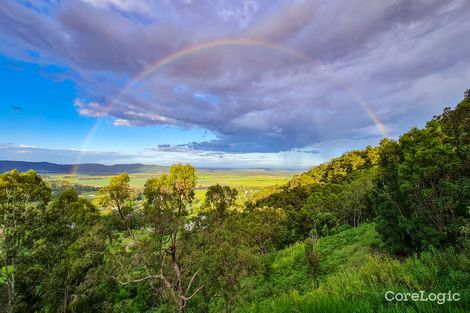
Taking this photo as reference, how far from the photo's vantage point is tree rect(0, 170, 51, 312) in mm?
18266

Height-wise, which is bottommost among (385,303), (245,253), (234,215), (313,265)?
(313,265)

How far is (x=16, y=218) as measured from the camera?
730 inches

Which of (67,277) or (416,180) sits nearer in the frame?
(416,180)

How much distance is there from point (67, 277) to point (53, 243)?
12.7ft

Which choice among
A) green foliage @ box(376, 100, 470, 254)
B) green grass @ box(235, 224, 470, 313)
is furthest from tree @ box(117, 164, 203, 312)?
green foliage @ box(376, 100, 470, 254)

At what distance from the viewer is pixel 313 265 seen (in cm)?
2384

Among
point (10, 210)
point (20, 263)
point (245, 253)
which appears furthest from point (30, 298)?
point (245, 253)

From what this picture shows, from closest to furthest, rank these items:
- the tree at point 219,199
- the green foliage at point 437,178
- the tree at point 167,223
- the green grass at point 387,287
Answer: the green grass at point 387,287, the tree at point 167,223, the green foliage at point 437,178, the tree at point 219,199

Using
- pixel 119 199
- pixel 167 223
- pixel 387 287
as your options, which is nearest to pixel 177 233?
pixel 167 223

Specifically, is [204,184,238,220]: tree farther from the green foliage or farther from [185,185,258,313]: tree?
the green foliage

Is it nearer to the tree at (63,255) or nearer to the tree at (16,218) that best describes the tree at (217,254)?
the tree at (63,255)

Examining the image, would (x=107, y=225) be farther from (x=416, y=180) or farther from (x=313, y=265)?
(x=416, y=180)

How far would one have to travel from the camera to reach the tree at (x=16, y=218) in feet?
59.9

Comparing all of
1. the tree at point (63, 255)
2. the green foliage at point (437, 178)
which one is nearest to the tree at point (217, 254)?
the tree at point (63, 255)
